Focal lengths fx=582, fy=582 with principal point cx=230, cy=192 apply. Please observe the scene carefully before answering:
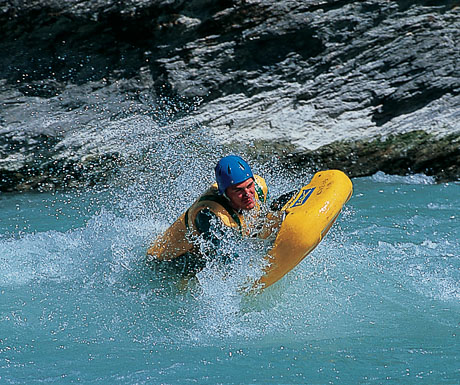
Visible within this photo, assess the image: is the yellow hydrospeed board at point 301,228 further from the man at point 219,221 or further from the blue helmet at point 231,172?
the blue helmet at point 231,172

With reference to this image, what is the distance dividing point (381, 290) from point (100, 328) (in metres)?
2.13

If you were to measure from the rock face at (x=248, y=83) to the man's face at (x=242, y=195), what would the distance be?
355 centimetres

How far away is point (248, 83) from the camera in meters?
7.68

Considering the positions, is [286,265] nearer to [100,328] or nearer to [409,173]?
[100,328]

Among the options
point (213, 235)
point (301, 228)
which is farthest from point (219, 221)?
point (301, 228)

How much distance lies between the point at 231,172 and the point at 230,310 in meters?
1.01

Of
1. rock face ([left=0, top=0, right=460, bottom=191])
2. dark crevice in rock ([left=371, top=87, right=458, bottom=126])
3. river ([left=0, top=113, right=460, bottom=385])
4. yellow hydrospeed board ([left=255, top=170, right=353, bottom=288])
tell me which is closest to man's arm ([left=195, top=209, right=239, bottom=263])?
river ([left=0, top=113, right=460, bottom=385])

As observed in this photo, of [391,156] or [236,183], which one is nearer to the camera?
[236,183]

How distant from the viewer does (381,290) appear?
4.48 m

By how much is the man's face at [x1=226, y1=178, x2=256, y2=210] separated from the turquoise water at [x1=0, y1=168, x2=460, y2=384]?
347 mm

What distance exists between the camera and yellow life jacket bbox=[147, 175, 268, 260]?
420 cm

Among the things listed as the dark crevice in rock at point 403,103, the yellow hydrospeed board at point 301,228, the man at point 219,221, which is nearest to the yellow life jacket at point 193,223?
the man at point 219,221

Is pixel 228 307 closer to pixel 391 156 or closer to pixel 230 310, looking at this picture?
pixel 230 310

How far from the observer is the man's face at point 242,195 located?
418 centimetres
